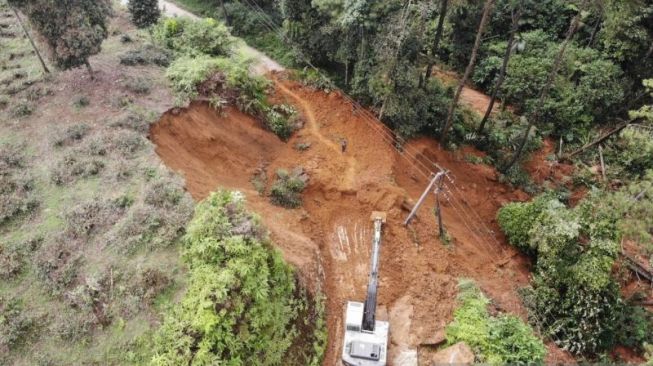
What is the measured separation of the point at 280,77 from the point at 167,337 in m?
20.4

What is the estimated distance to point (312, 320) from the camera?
15938 mm

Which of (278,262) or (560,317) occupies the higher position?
(278,262)

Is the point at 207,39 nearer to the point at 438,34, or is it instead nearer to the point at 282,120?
the point at 282,120

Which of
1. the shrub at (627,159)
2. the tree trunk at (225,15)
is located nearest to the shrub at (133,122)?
the tree trunk at (225,15)

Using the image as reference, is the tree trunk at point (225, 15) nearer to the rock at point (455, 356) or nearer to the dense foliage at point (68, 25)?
the dense foliage at point (68, 25)

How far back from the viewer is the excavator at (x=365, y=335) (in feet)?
46.9

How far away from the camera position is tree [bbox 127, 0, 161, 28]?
25.7 m

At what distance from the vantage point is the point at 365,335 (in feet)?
49.3

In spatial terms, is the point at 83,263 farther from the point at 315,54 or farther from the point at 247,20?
the point at 247,20

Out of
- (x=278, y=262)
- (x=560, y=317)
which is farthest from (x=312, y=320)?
(x=560, y=317)

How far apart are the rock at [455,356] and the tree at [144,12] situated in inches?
942

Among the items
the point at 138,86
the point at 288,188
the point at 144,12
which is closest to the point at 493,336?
the point at 288,188

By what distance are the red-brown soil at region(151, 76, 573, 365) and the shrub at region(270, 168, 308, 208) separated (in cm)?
47

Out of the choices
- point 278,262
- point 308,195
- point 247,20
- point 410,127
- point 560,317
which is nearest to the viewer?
point 278,262
